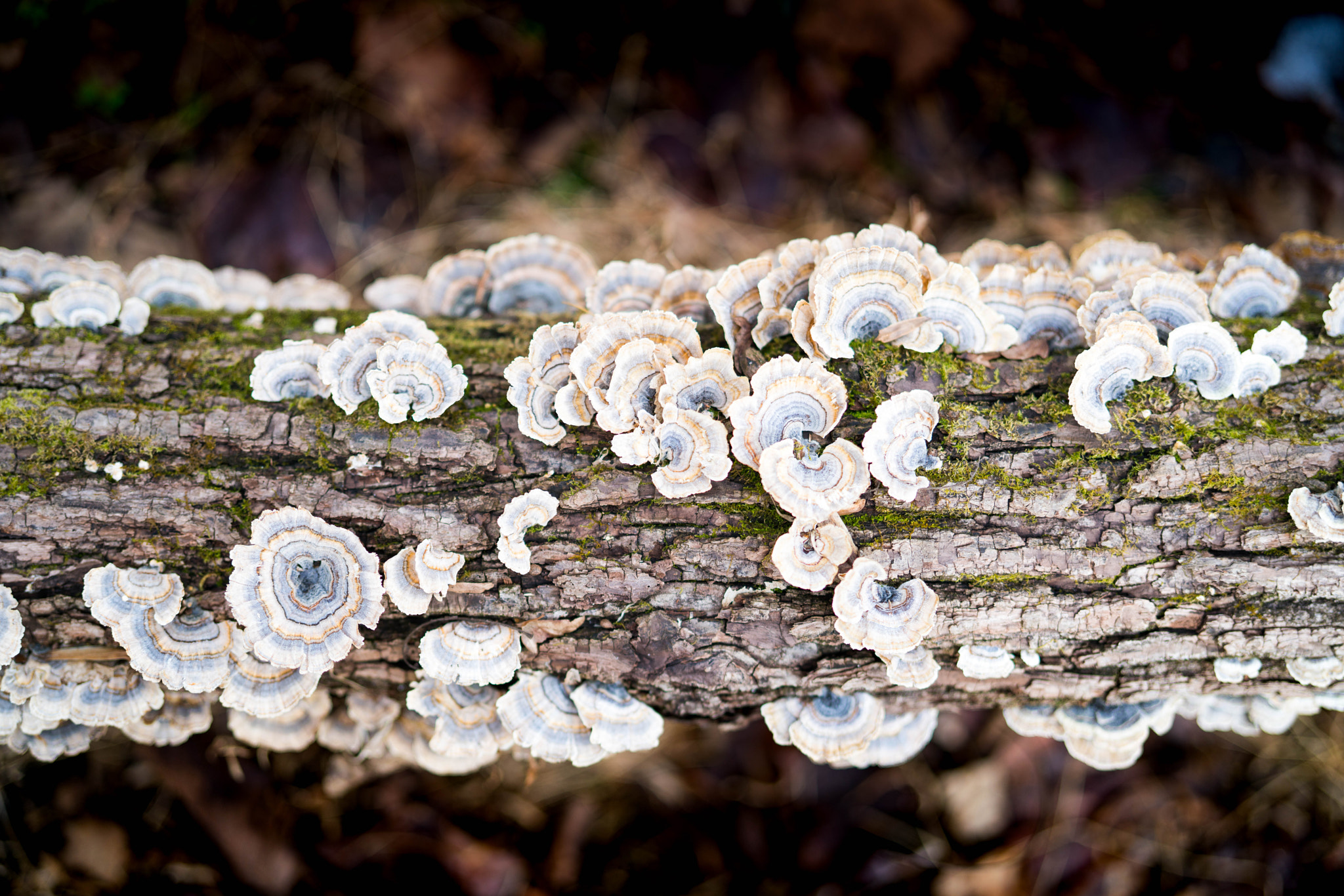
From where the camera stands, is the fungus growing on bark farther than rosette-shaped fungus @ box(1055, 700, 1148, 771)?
No

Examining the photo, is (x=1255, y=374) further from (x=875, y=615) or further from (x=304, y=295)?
(x=304, y=295)

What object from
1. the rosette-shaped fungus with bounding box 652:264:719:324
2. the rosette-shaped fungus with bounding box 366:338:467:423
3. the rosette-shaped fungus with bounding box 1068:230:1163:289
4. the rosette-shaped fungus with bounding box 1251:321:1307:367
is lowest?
the rosette-shaped fungus with bounding box 366:338:467:423

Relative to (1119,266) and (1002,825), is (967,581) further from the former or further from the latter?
(1002,825)

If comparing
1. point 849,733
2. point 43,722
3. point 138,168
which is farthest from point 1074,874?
point 138,168

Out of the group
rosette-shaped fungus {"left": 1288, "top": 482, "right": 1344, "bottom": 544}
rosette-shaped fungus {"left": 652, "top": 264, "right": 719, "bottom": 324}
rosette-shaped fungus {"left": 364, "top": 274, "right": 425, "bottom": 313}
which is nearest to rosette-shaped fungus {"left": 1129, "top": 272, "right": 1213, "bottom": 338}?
rosette-shaped fungus {"left": 1288, "top": 482, "right": 1344, "bottom": 544}

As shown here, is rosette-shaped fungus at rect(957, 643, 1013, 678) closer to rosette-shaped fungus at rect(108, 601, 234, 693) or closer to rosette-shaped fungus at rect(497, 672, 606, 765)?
rosette-shaped fungus at rect(497, 672, 606, 765)

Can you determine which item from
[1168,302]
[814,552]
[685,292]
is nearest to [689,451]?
[814,552]
